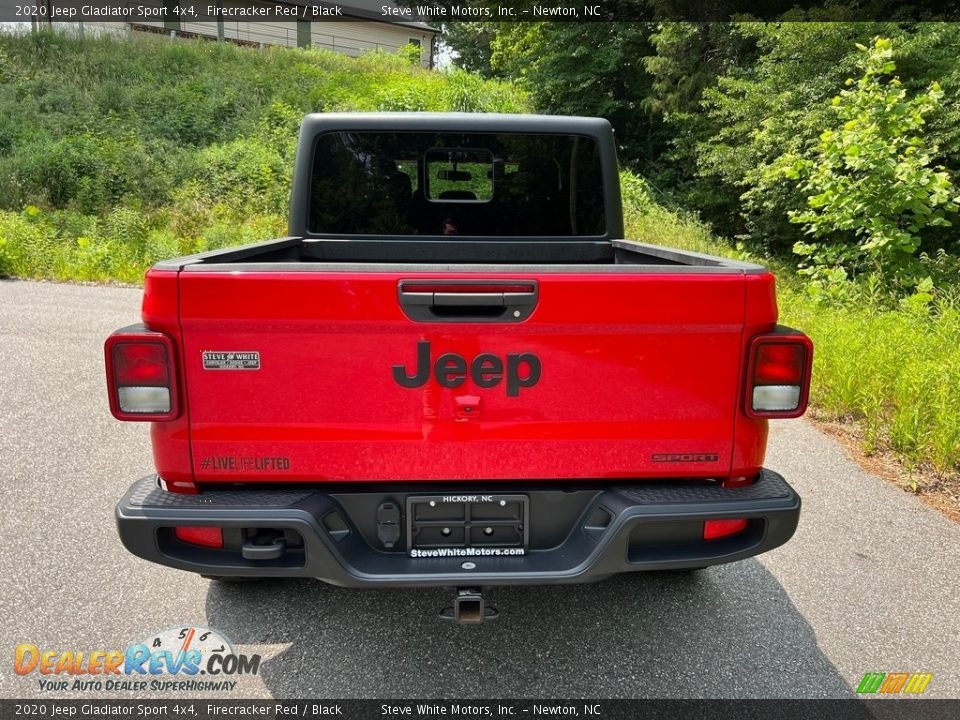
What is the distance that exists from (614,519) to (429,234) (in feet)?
7.27

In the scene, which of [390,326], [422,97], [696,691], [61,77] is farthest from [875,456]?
[61,77]

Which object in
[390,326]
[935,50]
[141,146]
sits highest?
[935,50]

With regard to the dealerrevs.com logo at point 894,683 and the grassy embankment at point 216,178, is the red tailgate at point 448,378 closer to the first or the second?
the dealerrevs.com logo at point 894,683

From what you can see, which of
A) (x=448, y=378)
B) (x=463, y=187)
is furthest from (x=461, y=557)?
(x=463, y=187)

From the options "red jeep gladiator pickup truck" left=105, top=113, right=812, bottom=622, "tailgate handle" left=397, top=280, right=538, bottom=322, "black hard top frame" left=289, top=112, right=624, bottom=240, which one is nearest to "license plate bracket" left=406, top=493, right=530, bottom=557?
"red jeep gladiator pickup truck" left=105, top=113, right=812, bottom=622

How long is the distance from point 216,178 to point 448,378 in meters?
17.5

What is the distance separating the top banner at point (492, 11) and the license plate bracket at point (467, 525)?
42.1ft

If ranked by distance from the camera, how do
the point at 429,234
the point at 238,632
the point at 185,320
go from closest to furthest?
the point at 185,320 < the point at 238,632 < the point at 429,234

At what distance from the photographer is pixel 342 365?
2096 mm

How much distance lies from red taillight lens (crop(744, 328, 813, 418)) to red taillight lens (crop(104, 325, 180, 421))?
1852 millimetres

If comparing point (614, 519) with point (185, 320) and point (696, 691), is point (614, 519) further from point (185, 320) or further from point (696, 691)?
point (185, 320)

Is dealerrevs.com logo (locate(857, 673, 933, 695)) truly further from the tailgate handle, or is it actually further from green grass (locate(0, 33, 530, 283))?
green grass (locate(0, 33, 530, 283))

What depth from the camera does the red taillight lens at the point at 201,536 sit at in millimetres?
2160

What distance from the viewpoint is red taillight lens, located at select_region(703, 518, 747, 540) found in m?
2.26
